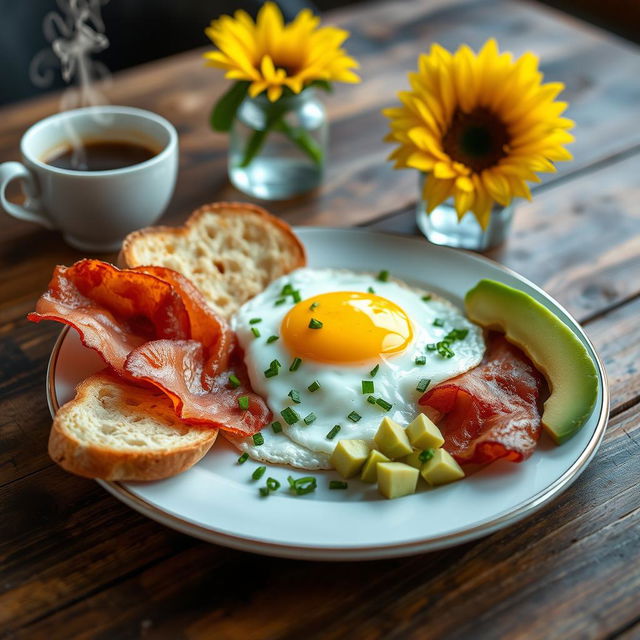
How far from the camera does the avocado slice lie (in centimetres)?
167

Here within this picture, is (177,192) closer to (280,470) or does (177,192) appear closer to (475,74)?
(475,74)

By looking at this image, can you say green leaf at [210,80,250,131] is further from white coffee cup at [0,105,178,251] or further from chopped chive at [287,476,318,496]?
chopped chive at [287,476,318,496]

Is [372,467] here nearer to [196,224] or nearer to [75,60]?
[196,224]

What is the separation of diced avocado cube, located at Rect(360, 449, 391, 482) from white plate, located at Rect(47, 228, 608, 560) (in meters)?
0.03

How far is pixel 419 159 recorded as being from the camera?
2219mm

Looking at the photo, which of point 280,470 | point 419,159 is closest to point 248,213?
point 419,159

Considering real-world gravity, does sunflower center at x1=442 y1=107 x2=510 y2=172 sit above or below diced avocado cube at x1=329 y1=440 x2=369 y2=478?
above

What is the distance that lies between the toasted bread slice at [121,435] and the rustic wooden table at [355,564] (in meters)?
0.16

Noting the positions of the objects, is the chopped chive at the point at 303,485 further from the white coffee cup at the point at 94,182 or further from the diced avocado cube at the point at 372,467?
the white coffee cup at the point at 94,182

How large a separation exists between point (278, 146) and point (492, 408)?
131cm

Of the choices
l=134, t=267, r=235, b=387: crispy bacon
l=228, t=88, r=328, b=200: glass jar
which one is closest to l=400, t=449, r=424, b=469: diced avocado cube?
l=134, t=267, r=235, b=387: crispy bacon

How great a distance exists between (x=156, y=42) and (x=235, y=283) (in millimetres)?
2690

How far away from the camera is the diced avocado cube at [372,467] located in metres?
1.59

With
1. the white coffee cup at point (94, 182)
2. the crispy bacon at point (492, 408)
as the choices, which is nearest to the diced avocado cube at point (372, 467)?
the crispy bacon at point (492, 408)
